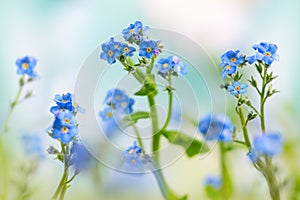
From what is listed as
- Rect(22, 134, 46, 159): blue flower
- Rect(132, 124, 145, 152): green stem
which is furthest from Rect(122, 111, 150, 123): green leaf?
Rect(22, 134, 46, 159): blue flower

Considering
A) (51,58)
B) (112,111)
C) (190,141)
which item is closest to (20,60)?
(112,111)

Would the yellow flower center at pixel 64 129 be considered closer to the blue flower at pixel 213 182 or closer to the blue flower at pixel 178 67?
the blue flower at pixel 178 67

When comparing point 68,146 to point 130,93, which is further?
point 130,93

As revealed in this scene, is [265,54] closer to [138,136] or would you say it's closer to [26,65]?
[138,136]

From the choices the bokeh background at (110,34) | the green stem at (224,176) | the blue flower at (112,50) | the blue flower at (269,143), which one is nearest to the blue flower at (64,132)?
the blue flower at (112,50)

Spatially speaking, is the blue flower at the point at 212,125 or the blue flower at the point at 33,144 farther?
the blue flower at the point at 33,144

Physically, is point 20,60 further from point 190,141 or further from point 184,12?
point 184,12

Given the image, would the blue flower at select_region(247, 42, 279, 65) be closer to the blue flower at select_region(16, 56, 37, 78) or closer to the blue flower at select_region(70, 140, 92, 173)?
the blue flower at select_region(70, 140, 92, 173)
